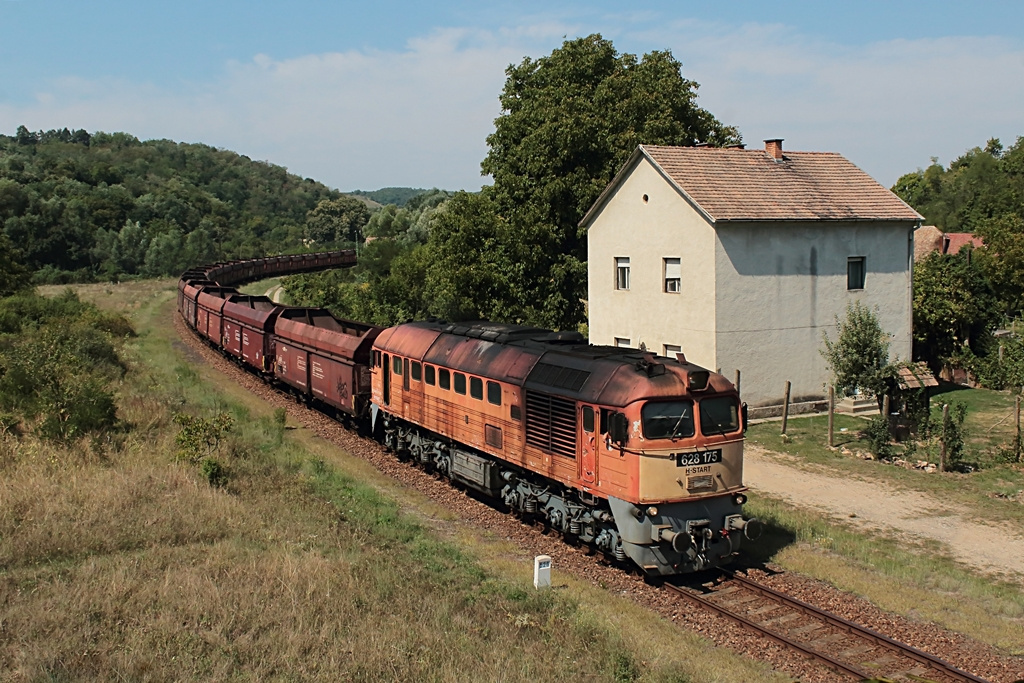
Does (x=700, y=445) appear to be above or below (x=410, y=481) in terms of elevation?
above

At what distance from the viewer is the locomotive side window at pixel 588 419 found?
550 inches

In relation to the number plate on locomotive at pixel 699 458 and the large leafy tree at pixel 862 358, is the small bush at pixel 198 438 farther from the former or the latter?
the large leafy tree at pixel 862 358

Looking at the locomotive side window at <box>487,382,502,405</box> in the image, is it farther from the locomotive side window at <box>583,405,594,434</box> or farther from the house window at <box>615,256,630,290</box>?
the house window at <box>615,256,630,290</box>

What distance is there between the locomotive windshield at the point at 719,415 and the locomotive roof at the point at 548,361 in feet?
0.80

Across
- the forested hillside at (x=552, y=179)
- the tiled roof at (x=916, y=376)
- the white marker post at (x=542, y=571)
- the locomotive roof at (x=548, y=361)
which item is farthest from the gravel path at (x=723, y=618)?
the forested hillside at (x=552, y=179)

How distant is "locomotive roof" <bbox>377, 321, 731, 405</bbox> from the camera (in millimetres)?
13508

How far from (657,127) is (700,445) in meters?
26.2

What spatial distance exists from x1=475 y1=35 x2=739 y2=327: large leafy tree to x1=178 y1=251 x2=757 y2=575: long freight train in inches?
640

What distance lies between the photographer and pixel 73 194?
365ft

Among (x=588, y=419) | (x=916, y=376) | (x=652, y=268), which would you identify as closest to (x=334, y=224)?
(x=652, y=268)

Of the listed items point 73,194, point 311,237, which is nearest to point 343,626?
point 73,194

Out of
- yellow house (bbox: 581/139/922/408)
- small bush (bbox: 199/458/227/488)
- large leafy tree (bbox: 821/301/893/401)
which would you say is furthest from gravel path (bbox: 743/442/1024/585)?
small bush (bbox: 199/458/227/488)

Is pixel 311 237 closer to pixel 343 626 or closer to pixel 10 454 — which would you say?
pixel 10 454

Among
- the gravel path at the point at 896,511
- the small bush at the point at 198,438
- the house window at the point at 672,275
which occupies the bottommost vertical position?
the gravel path at the point at 896,511
